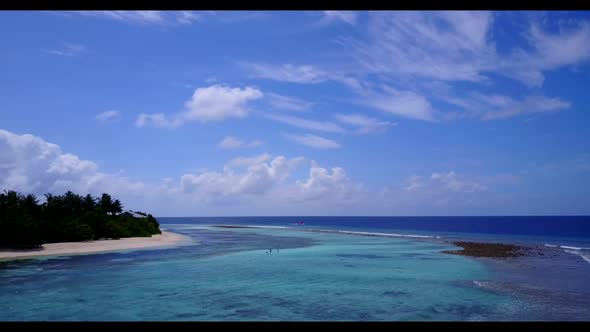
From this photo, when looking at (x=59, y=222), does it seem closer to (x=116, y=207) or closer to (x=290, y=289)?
(x=116, y=207)

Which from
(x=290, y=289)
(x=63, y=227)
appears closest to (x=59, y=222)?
(x=63, y=227)

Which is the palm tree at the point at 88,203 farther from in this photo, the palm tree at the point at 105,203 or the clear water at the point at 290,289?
the clear water at the point at 290,289

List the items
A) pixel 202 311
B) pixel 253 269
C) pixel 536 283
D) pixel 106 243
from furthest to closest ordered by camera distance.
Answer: pixel 106 243
pixel 253 269
pixel 536 283
pixel 202 311

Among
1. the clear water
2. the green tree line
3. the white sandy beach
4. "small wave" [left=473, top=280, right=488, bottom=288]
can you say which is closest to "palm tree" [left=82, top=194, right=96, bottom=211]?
the green tree line

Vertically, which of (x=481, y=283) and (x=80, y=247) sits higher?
(x=481, y=283)

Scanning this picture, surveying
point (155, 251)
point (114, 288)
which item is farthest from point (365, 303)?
point (155, 251)
